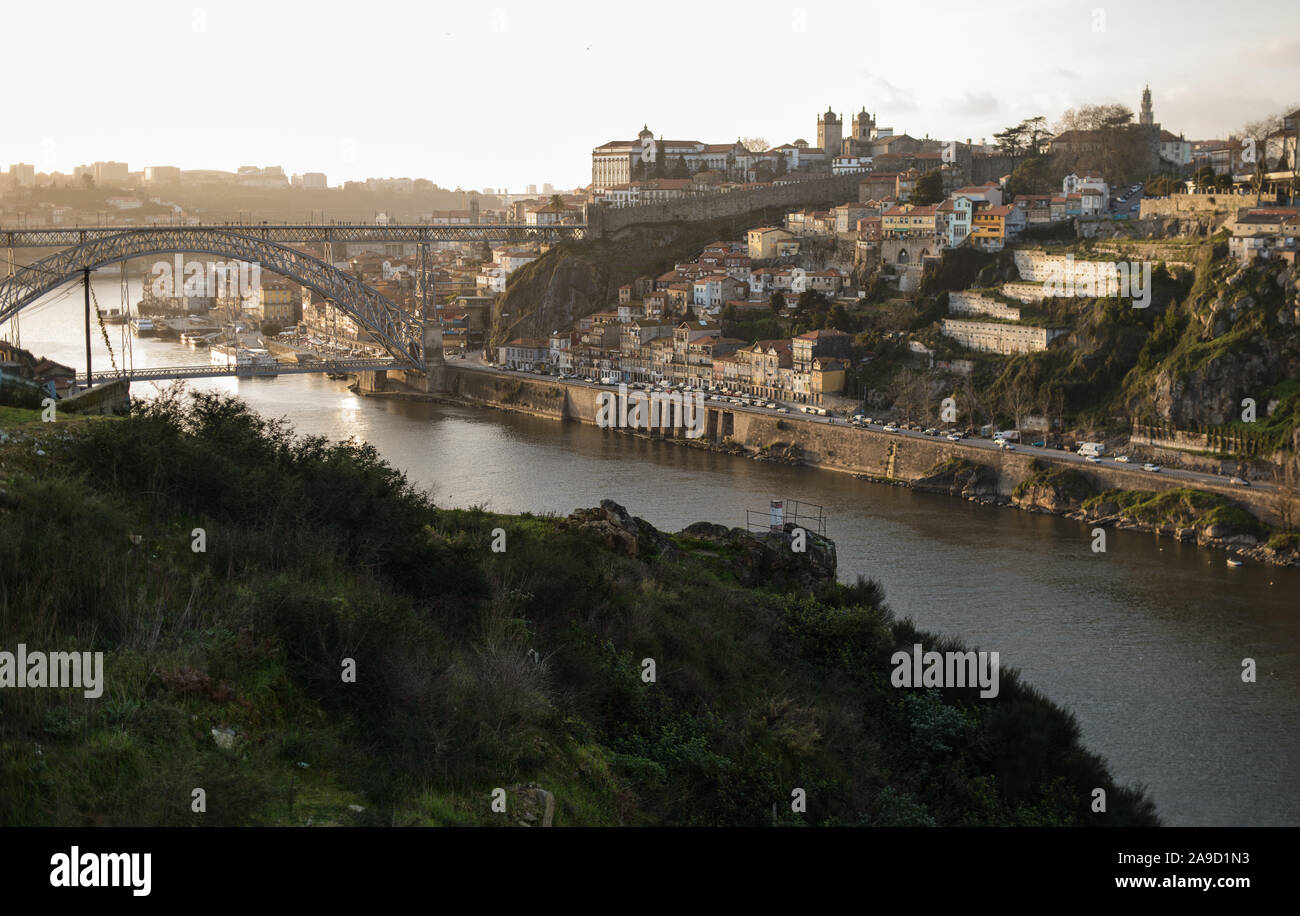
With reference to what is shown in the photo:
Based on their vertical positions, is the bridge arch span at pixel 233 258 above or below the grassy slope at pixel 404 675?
above

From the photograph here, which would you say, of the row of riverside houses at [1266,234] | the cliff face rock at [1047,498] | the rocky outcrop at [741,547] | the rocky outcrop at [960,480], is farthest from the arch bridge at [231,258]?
the row of riverside houses at [1266,234]

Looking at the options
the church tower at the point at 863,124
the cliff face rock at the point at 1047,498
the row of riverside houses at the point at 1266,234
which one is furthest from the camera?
the church tower at the point at 863,124

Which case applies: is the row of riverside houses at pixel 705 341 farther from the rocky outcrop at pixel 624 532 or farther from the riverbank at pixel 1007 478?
the rocky outcrop at pixel 624 532

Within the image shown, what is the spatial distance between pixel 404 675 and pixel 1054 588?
282 inches

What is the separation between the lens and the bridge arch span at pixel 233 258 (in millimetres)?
15289

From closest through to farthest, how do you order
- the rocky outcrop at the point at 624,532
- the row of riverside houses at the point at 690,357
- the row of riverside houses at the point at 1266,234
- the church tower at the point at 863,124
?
1. the rocky outcrop at the point at 624,532
2. the row of riverside houses at the point at 1266,234
3. the row of riverside houses at the point at 690,357
4. the church tower at the point at 863,124

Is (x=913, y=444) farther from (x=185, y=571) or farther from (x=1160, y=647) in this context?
(x=185, y=571)

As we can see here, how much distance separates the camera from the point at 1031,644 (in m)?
7.61

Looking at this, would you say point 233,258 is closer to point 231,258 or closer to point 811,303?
point 231,258

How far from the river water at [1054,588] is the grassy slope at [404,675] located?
1.60 metres

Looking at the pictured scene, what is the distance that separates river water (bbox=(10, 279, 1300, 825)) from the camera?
6039 millimetres

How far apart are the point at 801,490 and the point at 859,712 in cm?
818

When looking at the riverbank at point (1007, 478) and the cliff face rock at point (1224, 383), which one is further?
the cliff face rock at point (1224, 383)
